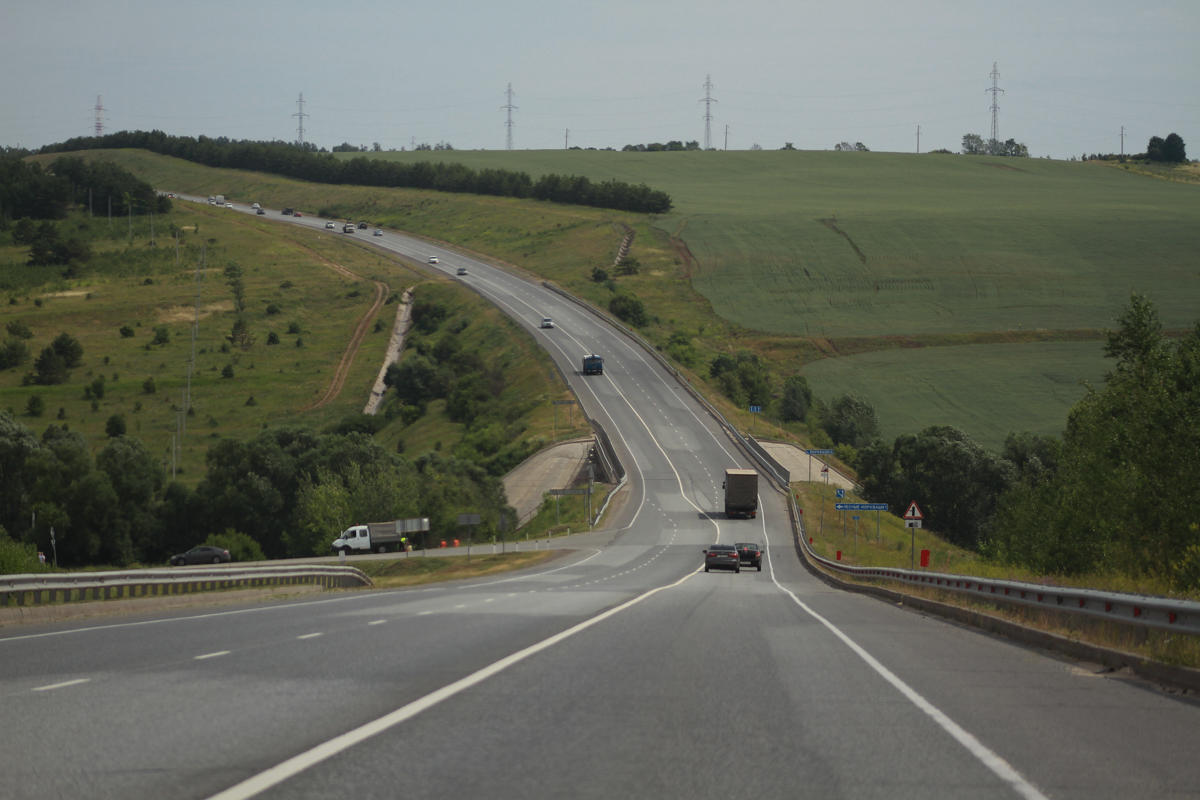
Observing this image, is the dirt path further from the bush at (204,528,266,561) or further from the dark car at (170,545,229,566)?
the dark car at (170,545,229,566)

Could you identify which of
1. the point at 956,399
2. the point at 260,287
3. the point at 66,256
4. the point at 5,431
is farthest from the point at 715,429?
the point at 66,256

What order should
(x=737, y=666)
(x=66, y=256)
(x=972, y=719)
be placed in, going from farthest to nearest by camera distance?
(x=66, y=256) < (x=737, y=666) < (x=972, y=719)

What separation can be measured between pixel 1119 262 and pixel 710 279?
5721cm

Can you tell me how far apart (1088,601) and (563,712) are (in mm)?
8844

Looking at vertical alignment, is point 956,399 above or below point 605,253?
below

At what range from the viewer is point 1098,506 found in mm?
34188

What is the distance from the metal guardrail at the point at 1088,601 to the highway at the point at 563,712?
0.92 metres

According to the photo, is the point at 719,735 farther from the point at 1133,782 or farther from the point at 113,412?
the point at 113,412

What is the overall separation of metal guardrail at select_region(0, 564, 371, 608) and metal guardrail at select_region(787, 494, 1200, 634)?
16.8 m

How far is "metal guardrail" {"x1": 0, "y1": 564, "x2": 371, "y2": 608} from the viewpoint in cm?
1802

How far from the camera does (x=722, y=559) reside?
44688 mm

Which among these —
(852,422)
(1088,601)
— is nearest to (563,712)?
(1088,601)

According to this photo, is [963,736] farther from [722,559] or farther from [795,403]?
[795,403]

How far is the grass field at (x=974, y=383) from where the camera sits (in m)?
98.3
